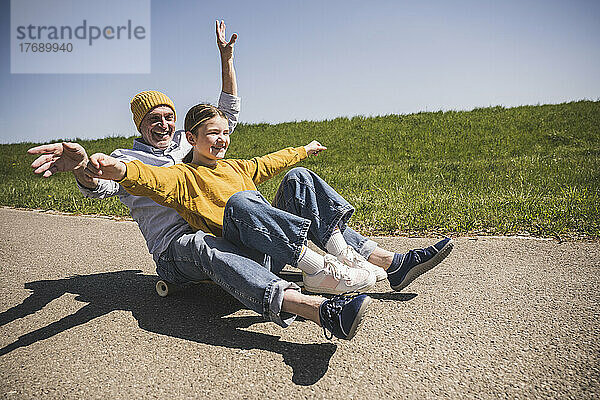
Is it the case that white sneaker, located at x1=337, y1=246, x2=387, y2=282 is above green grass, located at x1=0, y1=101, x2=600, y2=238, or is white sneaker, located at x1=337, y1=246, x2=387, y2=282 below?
below

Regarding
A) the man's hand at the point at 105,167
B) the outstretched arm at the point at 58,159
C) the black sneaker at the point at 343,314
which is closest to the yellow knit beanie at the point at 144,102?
the outstretched arm at the point at 58,159

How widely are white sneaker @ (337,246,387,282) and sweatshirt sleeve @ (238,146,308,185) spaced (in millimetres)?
755

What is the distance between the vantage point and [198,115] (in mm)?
2988

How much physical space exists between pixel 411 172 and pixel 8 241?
276 inches

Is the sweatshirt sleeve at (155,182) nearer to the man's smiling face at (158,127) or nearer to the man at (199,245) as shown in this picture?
the man at (199,245)

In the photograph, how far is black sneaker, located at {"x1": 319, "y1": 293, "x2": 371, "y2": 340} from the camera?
226cm

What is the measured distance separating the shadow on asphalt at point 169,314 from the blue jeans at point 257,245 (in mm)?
176

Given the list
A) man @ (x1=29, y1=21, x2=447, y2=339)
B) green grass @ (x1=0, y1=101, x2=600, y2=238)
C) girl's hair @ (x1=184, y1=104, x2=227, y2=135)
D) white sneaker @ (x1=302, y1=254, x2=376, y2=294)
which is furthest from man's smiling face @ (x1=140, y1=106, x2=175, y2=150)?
green grass @ (x1=0, y1=101, x2=600, y2=238)

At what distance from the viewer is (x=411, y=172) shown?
9617mm

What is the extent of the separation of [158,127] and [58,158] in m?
1.01

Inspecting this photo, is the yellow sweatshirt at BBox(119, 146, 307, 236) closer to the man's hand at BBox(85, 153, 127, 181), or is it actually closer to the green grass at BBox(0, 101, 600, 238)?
the man's hand at BBox(85, 153, 127, 181)

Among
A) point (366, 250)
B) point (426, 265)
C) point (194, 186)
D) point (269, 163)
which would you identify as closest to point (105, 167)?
point (194, 186)

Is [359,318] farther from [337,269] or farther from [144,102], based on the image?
[144,102]

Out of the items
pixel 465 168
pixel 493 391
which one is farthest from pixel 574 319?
pixel 465 168
